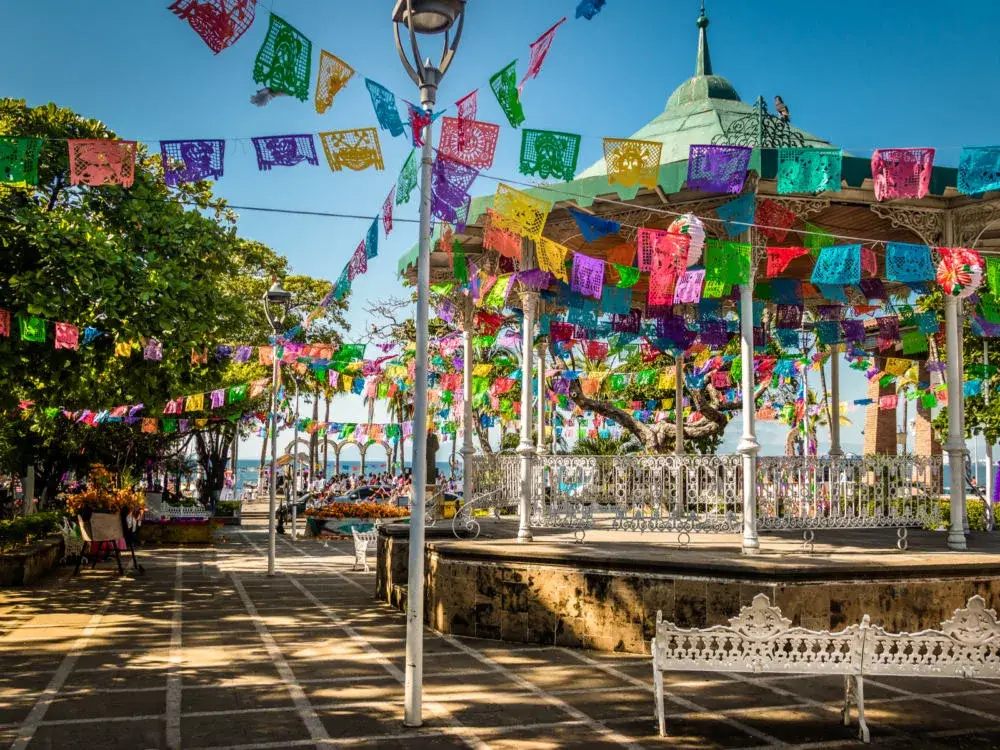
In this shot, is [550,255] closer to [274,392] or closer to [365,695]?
[365,695]

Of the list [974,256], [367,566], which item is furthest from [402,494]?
[974,256]

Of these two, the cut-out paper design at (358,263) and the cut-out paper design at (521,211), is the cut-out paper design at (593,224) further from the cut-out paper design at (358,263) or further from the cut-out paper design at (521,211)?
the cut-out paper design at (358,263)

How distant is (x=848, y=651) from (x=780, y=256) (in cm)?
511

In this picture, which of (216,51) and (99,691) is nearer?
(216,51)

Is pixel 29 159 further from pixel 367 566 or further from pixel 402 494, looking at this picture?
pixel 402 494

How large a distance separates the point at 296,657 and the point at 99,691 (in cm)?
182

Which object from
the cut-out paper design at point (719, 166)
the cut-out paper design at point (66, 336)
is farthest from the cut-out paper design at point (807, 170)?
the cut-out paper design at point (66, 336)

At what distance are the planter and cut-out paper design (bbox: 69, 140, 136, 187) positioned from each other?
7581 mm

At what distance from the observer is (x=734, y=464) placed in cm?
1004

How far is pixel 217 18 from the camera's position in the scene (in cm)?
550

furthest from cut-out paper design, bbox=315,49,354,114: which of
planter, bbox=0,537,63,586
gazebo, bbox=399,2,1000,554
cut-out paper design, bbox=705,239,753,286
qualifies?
planter, bbox=0,537,63,586

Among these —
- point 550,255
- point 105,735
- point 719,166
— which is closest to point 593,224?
point 550,255

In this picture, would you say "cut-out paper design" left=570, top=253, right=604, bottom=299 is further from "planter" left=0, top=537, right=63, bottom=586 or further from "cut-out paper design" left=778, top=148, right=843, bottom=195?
"planter" left=0, top=537, right=63, bottom=586

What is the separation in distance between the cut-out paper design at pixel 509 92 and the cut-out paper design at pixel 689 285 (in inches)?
139
